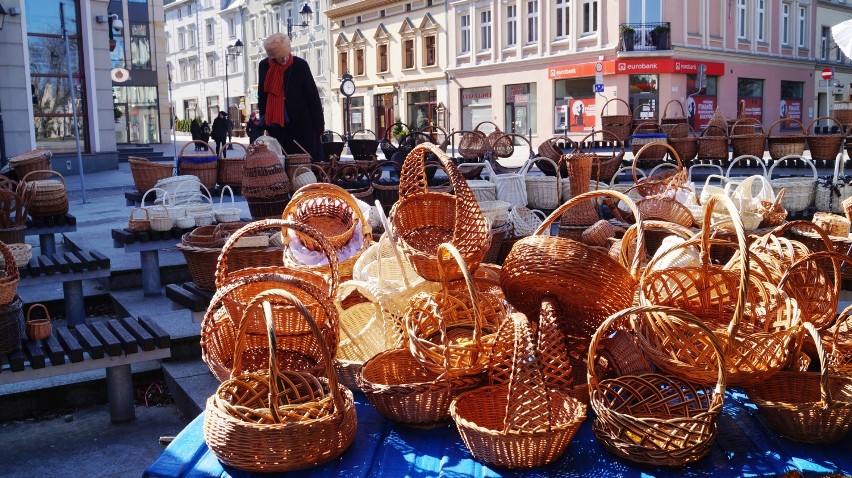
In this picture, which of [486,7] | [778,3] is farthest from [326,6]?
[778,3]

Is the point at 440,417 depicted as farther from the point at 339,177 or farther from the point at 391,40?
the point at 391,40

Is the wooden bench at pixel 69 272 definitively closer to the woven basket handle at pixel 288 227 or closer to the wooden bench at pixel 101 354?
the wooden bench at pixel 101 354

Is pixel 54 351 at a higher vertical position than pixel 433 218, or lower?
lower

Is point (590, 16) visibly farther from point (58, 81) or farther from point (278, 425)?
point (278, 425)

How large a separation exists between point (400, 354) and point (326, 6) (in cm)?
3428

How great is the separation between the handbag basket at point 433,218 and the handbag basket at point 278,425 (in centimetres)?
76

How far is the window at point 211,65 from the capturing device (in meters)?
42.7

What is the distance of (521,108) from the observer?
26.9 meters

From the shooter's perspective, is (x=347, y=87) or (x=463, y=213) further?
(x=347, y=87)

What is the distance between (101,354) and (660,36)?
22344 millimetres

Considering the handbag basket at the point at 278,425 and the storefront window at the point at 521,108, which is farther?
the storefront window at the point at 521,108

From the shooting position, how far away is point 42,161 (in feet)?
24.9

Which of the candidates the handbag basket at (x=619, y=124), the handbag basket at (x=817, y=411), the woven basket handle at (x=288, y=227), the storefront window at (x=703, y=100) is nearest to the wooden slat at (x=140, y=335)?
the woven basket handle at (x=288, y=227)

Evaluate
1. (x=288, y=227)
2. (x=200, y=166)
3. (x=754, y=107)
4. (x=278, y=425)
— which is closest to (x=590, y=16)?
(x=754, y=107)
